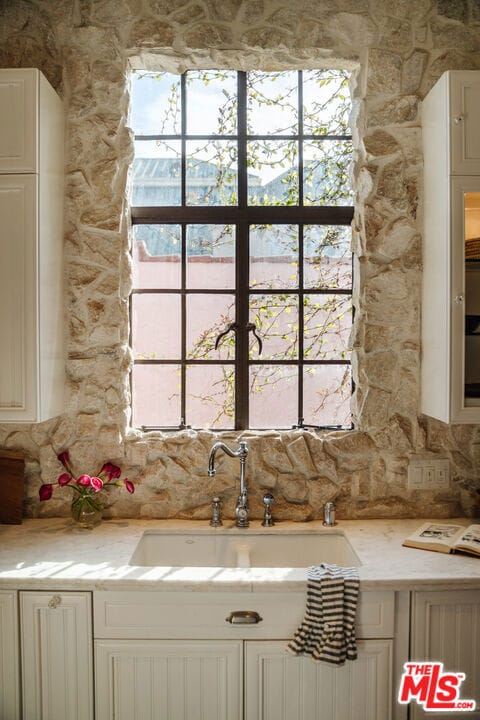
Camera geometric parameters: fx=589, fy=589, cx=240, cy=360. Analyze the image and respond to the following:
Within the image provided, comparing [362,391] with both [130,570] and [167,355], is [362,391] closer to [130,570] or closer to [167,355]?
[167,355]

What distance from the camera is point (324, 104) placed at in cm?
258

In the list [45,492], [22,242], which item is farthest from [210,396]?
[22,242]

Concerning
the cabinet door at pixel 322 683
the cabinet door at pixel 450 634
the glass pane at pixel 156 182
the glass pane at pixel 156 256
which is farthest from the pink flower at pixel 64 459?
the cabinet door at pixel 450 634

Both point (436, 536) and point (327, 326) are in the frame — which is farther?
point (327, 326)

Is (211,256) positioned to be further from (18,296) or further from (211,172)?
(18,296)

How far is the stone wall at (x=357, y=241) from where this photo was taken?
2.39 meters

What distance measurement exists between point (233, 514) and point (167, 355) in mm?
739

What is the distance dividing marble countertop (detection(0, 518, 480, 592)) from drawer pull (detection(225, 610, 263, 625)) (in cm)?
8

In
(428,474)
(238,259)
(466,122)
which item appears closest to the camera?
(466,122)

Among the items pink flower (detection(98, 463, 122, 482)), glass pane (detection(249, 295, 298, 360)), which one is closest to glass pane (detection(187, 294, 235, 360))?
glass pane (detection(249, 295, 298, 360))

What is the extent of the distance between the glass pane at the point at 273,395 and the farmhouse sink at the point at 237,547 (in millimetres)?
491

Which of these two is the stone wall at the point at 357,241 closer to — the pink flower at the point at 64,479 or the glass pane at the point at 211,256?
the pink flower at the point at 64,479

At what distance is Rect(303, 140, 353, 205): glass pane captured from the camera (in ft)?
8.45

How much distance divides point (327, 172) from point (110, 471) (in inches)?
61.8
